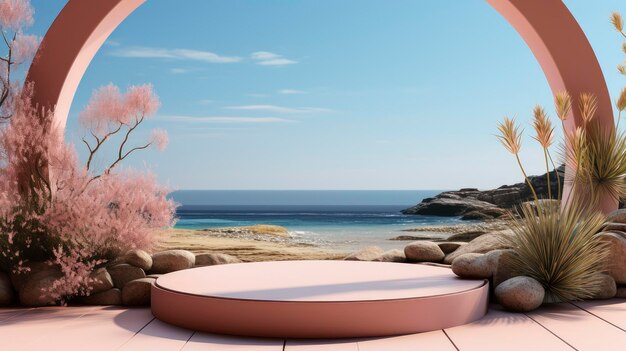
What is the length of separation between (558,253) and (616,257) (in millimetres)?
856

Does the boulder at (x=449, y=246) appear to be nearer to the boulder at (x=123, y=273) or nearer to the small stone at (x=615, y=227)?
the small stone at (x=615, y=227)

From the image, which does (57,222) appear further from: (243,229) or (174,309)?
(243,229)

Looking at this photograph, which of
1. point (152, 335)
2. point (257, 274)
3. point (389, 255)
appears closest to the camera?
point (152, 335)

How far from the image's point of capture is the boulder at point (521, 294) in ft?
16.2

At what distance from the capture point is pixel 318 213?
1489 inches

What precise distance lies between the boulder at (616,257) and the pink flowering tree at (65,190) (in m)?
4.05

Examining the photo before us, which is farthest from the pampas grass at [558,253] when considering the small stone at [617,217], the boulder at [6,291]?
the boulder at [6,291]

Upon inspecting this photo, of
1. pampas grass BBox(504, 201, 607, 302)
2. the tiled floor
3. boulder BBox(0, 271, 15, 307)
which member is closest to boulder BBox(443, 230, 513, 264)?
pampas grass BBox(504, 201, 607, 302)

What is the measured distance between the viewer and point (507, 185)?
24516mm

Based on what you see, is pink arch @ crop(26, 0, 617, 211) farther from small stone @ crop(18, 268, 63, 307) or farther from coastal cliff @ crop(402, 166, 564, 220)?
coastal cliff @ crop(402, 166, 564, 220)

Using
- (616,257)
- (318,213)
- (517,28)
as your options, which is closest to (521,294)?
(616,257)

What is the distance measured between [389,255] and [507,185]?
18.6m

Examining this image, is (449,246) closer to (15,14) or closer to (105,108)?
(105,108)

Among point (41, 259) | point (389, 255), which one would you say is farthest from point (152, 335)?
point (389, 255)
